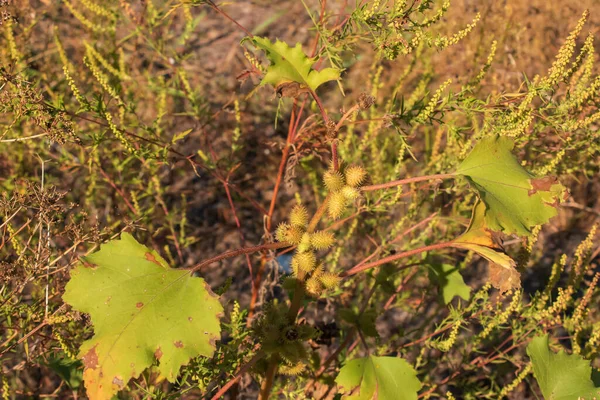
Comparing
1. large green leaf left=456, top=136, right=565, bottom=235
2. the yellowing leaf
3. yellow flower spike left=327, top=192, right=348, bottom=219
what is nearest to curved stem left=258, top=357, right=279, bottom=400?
yellow flower spike left=327, top=192, right=348, bottom=219

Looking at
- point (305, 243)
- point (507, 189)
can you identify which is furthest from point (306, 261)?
point (507, 189)

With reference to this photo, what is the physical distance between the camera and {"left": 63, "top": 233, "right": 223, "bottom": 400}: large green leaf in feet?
4.53

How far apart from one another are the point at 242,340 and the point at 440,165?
1.12 meters

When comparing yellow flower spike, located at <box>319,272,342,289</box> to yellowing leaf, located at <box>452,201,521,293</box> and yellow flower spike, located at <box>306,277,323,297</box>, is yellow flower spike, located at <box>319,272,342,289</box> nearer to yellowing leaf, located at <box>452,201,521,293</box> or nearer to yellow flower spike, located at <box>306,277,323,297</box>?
yellow flower spike, located at <box>306,277,323,297</box>

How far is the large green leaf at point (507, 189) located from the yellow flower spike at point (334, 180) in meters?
0.33

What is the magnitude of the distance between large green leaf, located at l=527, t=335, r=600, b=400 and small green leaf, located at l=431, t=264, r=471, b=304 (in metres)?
0.28

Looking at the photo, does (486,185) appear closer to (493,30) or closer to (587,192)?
(587,192)

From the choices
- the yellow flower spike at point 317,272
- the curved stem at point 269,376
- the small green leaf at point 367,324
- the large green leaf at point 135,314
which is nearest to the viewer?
the large green leaf at point 135,314

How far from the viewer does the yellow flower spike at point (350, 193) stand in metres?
1.50

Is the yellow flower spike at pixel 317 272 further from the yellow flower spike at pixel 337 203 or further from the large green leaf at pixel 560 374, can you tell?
the large green leaf at pixel 560 374

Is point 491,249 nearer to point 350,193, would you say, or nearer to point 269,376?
point 350,193

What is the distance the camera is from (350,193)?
1507 millimetres

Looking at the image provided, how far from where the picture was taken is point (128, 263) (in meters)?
1.50

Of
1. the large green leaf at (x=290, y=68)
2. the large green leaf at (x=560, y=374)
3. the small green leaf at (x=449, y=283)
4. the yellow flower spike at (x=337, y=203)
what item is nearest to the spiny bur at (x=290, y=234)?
the yellow flower spike at (x=337, y=203)
